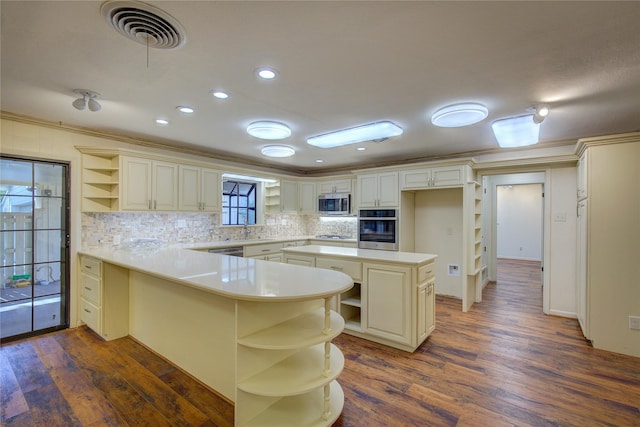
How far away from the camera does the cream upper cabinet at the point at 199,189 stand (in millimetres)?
4273

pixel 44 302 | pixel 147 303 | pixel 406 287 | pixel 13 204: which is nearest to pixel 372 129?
→ pixel 406 287

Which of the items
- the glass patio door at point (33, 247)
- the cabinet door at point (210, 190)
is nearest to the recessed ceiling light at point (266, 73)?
the cabinet door at point (210, 190)

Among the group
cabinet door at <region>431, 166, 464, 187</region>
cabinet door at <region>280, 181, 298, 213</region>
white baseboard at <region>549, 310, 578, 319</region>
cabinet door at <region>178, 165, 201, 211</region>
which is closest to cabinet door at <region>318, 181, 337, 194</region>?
cabinet door at <region>280, 181, 298, 213</region>

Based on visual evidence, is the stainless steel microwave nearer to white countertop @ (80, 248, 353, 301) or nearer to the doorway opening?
white countertop @ (80, 248, 353, 301)

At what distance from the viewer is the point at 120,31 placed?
5.40 feet

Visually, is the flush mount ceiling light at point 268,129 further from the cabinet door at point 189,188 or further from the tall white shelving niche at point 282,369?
the tall white shelving niche at point 282,369

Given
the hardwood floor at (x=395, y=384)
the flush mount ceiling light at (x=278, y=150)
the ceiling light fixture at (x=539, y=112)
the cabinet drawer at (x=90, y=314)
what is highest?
the ceiling light fixture at (x=539, y=112)

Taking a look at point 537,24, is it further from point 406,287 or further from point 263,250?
point 263,250

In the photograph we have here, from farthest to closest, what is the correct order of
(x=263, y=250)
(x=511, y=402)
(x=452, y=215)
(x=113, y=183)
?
(x=263, y=250)
(x=452, y=215)
(x=113, y=183)
(x=511, y=402)

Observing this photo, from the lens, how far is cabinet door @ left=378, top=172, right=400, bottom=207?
15.4 ft

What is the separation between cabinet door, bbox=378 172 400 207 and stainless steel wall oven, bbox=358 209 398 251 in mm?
133

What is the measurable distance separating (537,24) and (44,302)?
17.1 ft

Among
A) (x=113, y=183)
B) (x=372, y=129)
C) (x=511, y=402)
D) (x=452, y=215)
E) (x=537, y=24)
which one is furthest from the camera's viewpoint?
(x=452, y=215)

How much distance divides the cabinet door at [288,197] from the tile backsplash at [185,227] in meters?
0.32
